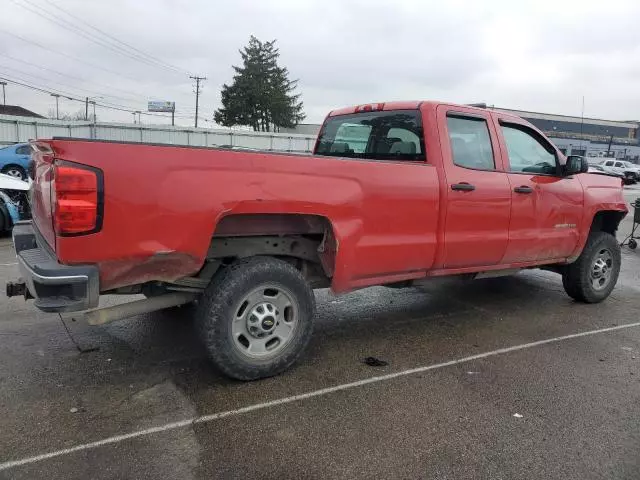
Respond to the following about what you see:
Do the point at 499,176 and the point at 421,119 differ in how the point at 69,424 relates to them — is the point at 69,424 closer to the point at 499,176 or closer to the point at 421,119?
the point at 421,119

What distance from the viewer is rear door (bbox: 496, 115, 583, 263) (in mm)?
4953

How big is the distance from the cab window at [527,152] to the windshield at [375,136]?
1049 mm

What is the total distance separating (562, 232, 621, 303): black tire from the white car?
39.0 metres

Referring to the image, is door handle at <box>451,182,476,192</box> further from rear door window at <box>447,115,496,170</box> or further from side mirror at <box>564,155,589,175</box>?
side mirror at <box>564,155,589,175</box>

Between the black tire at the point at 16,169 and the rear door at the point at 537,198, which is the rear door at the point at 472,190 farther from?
the black tire at the point at 16,169

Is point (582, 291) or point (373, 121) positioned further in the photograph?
point (582, 291)

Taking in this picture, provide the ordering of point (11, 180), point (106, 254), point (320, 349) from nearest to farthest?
point (106, 254), point (320, 349), point (11, 180)

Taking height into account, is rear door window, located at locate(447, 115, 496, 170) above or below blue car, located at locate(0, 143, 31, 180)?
above

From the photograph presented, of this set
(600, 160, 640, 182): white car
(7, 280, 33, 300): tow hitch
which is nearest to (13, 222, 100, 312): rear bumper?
(7, 280, 33, 300): tow hitch

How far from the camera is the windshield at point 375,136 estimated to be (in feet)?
14.9

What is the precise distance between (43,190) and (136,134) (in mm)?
34385

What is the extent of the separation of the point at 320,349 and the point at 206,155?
1.98 meters

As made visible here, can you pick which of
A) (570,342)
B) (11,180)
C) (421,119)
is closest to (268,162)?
(421,119)

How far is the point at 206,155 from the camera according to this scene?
10.5ft
